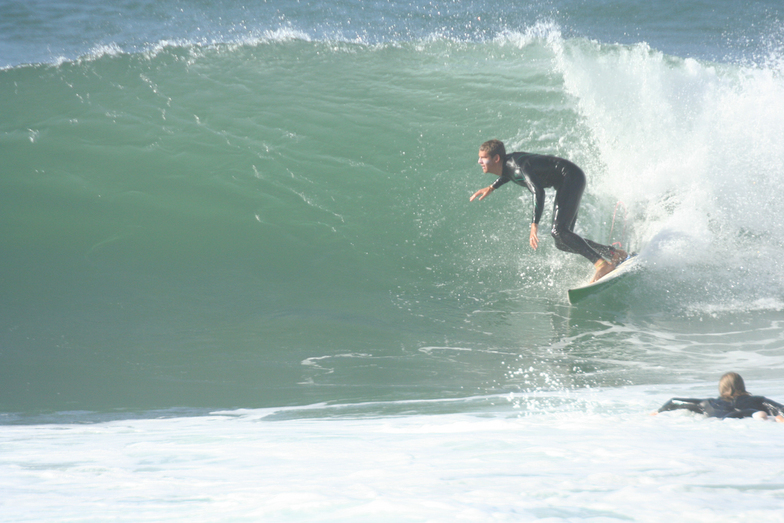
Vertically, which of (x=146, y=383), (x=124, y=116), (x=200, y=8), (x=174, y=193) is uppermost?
(x=200, y=8)

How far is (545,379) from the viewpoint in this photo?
4570 mm

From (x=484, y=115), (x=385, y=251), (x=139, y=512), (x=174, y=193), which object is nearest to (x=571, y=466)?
(x=139, y=512)

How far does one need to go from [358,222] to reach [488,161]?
2.23 metres

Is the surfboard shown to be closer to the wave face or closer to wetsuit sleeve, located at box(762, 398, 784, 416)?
the wave face

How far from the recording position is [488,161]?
5660 mm

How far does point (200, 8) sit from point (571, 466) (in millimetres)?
15558

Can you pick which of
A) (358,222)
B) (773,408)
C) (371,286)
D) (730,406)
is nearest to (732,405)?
(730,406)

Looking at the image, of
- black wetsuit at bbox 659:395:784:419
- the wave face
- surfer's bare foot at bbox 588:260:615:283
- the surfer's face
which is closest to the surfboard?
surfer's bare foot at bbox 588:260:615:283

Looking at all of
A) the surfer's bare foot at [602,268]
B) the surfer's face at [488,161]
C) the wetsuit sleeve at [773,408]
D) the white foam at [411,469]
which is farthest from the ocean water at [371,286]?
the surfer's face at [488,161]

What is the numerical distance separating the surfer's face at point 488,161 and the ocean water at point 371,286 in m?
1.41

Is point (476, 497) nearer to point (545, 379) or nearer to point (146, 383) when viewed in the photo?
point (545, 379)

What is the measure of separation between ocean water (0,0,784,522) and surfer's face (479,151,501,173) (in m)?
1.41

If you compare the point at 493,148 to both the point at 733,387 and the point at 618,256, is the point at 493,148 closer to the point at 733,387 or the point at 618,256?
the point at 618,256

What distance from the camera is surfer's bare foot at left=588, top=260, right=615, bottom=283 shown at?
604cm
